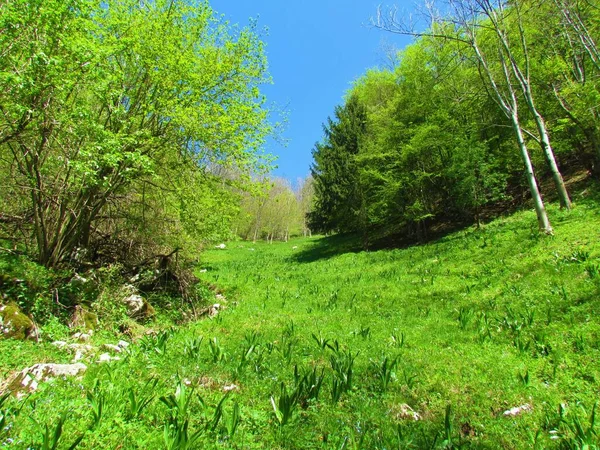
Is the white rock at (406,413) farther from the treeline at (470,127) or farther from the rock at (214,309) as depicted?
the treeline at (470,127)

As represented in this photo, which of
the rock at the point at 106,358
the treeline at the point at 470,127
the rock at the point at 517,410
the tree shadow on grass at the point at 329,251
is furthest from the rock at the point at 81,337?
the tree shadow on grass at the point at 329,251

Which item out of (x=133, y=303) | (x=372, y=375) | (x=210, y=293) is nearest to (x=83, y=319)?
(x=133, y=303)

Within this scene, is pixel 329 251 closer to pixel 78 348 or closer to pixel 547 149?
pixel 547 149

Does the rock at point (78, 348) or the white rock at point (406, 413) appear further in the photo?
the rock at point (78, 348)

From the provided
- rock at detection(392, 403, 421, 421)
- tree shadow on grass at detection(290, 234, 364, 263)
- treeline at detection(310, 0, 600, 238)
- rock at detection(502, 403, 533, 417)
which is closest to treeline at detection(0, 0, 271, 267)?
rock at detection(392, 403, 421, 421)

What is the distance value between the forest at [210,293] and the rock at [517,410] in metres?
0.06

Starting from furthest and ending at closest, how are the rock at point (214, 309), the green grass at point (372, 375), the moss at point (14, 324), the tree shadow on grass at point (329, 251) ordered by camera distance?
the tree shadow on grass at point (329, 251)
the rock at point (214, 309)
the moss at point (14, 324)
the green grass at point (372, 375)

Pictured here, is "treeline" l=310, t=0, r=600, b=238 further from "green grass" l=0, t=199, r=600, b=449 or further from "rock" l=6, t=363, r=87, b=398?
"rock" l=6, t=363, r=87, b=398

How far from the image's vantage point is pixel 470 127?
1747 centimetres

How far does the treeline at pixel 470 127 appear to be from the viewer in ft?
41.7

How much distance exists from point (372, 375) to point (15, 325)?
17.9ft

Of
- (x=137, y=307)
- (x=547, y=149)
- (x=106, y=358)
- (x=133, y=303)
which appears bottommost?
(x=106, y=358)

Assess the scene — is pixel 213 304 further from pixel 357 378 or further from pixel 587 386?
pixel 587 386

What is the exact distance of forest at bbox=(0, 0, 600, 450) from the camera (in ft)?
10.4
